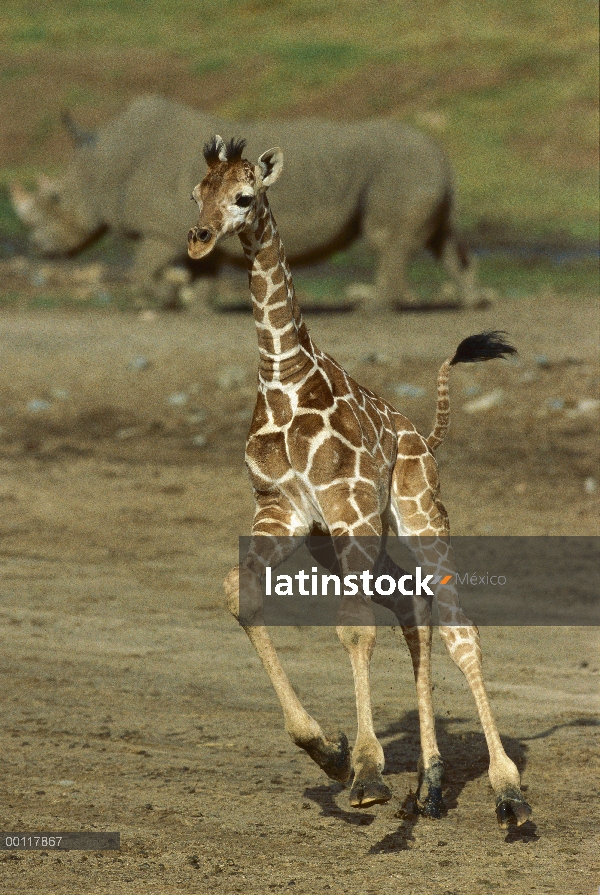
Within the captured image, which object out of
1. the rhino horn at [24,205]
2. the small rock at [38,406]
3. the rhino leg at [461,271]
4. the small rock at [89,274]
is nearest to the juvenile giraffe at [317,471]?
the small rock at [38,406]

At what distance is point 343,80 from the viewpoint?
37.9 m

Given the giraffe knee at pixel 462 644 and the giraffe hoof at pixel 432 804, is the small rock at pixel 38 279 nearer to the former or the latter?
the giraffe knee at pixel 462 644

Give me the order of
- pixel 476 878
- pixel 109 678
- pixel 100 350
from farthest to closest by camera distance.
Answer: pixel 100 350 → pixel 109 678 → pixel 476 878

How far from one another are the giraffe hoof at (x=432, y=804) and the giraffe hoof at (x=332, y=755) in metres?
0.79

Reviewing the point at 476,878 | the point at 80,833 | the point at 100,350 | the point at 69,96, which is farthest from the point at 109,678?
the point at 69,96

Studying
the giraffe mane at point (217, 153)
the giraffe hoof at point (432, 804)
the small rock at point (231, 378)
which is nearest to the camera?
the giraffe mane at point (217, 153)

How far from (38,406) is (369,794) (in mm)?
10080

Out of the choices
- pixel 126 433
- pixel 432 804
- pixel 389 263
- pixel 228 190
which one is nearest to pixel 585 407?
pixel 126 433

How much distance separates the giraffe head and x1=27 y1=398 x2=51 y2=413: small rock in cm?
913

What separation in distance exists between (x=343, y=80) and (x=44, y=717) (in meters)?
32.4

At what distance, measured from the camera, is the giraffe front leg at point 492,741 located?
6.04 metres

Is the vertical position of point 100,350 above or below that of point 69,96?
below

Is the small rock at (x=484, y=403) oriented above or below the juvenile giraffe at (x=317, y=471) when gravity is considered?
above

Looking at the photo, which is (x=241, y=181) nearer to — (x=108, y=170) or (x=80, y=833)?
(x=80, y=833)
